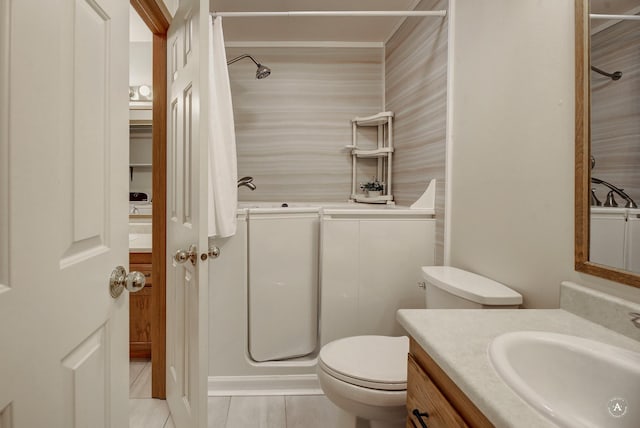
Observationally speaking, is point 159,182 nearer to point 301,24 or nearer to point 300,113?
point 300,113

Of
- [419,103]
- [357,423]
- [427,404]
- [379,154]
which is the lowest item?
[357,423]

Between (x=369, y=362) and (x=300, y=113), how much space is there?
2.03 m

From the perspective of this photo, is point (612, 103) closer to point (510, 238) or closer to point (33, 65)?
point (510, 238)

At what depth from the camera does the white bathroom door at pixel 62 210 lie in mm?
512

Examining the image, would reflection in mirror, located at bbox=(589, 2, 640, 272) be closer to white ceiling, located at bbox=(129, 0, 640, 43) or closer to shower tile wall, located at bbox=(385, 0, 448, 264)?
shower tile wall, located at bbox=(385, 0, 448, 264)

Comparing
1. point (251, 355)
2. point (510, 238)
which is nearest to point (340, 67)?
point (510, 238)

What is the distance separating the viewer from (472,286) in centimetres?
136

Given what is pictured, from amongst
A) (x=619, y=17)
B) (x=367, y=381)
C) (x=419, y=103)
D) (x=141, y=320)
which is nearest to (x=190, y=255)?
(x=367, y=381)

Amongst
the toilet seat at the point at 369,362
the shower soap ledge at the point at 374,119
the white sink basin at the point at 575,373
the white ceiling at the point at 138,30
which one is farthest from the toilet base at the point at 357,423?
the white ceiling at the point at 138,30

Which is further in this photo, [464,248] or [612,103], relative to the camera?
[464,248]

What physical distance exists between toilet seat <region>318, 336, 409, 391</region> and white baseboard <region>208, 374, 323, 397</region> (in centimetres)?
65

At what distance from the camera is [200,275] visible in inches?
51.3

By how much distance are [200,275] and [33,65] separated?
88cm

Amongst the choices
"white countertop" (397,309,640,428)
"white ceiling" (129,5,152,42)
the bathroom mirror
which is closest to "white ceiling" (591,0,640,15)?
the bathroom mirror
